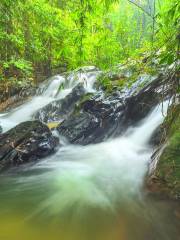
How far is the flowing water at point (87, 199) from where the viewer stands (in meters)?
2.58

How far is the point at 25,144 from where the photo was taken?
4852mm

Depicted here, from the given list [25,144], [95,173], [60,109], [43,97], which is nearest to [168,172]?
[95,173]

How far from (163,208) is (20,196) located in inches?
73.4

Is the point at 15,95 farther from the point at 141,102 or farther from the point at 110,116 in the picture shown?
the point at 141,102

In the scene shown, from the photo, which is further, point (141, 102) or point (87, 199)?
point (141, 102)

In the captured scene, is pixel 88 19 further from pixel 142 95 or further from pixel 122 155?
pixel 142 95

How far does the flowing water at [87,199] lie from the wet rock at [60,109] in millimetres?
3427

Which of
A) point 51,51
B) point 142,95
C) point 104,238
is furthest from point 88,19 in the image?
point 51,51

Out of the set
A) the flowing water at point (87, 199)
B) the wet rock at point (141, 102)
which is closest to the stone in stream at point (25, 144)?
the flowing water at point (87, 199)

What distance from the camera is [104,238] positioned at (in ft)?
8.05

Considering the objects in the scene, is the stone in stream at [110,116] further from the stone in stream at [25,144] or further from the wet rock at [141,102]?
the stone in stream at [25,144]

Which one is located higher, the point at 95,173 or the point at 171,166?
the point at 171,166

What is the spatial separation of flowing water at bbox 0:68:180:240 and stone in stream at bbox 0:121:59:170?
0.61 ft

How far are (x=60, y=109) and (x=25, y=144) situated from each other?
4.57 m
